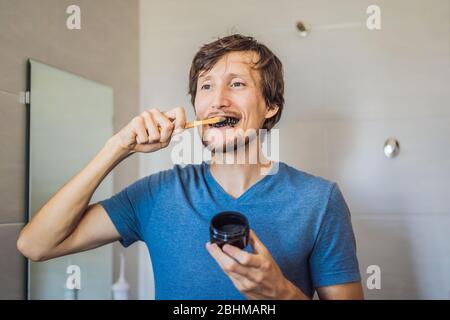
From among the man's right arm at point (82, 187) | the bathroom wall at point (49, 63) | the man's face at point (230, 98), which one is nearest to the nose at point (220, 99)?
the man's face at point (230, 98)

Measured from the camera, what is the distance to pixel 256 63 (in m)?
0.67

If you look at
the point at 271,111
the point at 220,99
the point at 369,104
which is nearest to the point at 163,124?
the point at 220,99

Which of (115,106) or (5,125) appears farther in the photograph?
(115,106)

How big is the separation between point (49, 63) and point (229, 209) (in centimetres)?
39

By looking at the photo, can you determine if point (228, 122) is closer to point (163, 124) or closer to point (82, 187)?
point (163, 124)

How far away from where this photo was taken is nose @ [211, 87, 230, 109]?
64 centimetres

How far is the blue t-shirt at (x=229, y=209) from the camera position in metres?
0.58

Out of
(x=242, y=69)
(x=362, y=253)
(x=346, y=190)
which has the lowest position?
(x=362, y=253)

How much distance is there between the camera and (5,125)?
1.96 ft

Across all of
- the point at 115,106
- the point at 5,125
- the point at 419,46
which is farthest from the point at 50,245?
the point at 419,46

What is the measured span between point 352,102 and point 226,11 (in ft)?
1.02

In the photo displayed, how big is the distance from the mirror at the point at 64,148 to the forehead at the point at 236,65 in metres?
0.24

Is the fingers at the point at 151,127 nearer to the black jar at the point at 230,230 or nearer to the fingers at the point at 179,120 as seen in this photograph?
the fingers at the point at 179,120

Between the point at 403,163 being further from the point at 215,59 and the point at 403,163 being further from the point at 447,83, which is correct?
the point at 215,59
